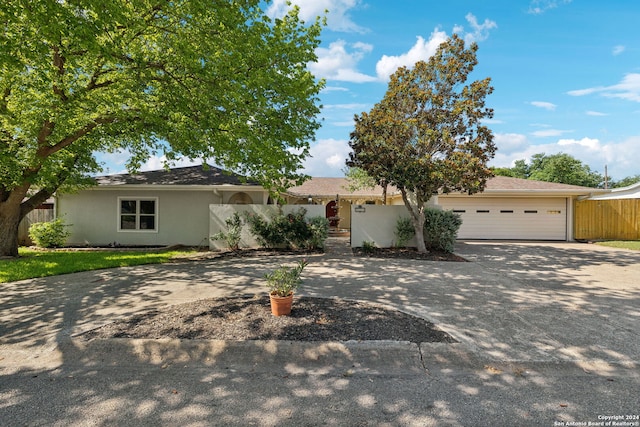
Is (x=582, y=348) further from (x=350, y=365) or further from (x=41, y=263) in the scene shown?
(x=41, y=263)

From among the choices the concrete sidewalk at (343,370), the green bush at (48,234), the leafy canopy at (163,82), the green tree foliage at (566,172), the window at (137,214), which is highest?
the green tree foliage at (566,172)

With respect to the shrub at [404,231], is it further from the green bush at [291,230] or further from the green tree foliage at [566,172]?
the green tree foliage at [566,172]

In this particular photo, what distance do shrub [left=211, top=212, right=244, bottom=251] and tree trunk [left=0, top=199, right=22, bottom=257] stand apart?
589cm

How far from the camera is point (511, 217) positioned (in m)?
16.9

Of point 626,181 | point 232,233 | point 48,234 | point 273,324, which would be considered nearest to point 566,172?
point 626,181

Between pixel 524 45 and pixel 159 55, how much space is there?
10.4m

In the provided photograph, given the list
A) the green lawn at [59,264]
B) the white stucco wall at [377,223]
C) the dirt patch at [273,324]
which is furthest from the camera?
the white stucco wall at [377,223]

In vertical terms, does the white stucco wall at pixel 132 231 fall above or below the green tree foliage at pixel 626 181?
below

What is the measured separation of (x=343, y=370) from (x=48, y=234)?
1423 centimetres

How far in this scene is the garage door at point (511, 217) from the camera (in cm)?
1672

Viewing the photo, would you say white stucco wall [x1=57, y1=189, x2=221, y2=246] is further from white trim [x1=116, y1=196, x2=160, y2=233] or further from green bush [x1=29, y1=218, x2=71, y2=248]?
green bush [x1=29, y1=218, x2=71, y2=248]

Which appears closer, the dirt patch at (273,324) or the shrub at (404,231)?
the dirt patch at (273,324)

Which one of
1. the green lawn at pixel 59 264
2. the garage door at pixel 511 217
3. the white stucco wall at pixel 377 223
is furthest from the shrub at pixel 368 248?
the garage door at pixel 511 217

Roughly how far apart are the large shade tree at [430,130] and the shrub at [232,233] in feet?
17.0
